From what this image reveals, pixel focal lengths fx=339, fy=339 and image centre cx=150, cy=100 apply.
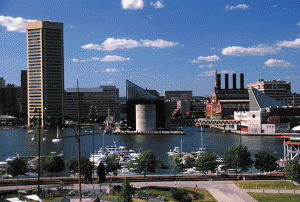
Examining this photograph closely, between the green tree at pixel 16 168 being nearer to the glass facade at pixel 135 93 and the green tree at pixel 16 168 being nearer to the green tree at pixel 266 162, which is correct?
the green tree at pixel 266 162

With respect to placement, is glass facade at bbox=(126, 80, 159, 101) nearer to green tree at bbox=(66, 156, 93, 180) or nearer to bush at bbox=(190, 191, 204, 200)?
green tree at bbox=(66, 156, 93, 180)

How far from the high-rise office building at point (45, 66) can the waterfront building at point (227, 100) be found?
273ft

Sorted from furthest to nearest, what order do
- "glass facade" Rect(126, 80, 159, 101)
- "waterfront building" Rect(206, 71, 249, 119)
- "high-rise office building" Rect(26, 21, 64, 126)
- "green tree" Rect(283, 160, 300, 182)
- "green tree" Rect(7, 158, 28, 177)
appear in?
"waterfront building" Rect(206, 71, 249, 119), "high-rise office building" Rect(26, 21, 64, 126), "glass facade" Rect(126, 80, 159, 101), "green tree" Rect(7, 158, 28, 177), "green tree" Rect(283, 160, 300, 182)

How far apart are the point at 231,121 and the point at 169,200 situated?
130 metres

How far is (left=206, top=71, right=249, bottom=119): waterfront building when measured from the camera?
599 ft

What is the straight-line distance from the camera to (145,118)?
132750 millimetres

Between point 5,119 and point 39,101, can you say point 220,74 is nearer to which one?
point 39,101

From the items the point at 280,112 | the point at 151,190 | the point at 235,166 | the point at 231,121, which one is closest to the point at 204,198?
the point at 151,190

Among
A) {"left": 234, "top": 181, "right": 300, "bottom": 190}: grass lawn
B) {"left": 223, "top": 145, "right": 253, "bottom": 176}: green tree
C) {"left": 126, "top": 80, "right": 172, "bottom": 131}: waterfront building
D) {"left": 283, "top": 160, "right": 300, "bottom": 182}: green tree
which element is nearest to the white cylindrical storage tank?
{"left": 126, "top": 80, "right": 172, "bottom": 131}: waterfront building

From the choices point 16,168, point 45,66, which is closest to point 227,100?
point 45,66

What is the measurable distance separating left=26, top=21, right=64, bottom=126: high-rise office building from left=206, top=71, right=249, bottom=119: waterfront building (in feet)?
273

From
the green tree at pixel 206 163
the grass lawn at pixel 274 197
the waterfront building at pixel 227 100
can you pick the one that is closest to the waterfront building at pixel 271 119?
the waterfront building at pixel 227 100

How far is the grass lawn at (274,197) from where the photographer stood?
3172 centimetres

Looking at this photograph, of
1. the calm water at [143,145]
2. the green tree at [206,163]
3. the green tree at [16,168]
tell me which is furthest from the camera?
the calm water at [143,145]
